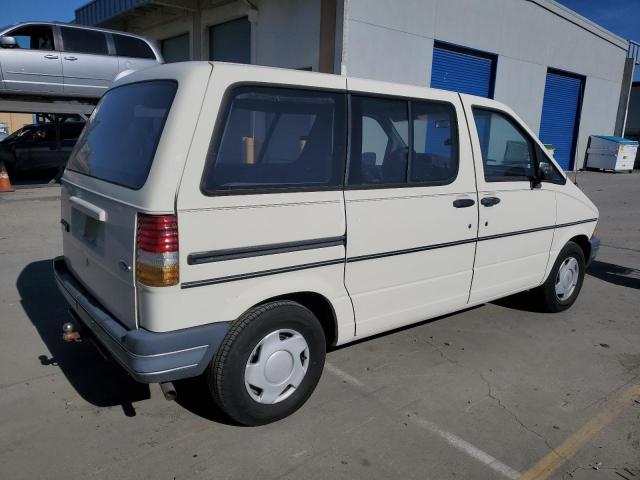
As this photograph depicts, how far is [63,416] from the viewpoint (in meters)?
3.06

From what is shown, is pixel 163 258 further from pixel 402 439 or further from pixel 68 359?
pixel 68 359

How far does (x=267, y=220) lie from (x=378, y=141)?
3.77 ft

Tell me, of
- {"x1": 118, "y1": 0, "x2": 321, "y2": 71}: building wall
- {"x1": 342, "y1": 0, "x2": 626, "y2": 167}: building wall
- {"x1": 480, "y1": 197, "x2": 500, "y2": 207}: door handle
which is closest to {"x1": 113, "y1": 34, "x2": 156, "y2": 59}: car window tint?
{"x1": 118, "y1": 0, "x2": 321, "y2": 71}: building wall

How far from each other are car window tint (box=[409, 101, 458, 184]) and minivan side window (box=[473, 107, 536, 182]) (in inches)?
12.0

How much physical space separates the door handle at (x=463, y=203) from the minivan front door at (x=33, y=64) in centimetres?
1067

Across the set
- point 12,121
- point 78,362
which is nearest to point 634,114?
point 78,362

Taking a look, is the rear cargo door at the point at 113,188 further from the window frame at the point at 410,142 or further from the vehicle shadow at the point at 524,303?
the vehicle shadow at the point at 524,303

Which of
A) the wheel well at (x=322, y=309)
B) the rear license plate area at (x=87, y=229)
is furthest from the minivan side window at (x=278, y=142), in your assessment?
the rear license plate area at (x=87, y=229)

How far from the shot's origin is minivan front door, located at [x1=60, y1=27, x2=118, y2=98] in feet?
37.2

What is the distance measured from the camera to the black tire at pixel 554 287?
4.80 m

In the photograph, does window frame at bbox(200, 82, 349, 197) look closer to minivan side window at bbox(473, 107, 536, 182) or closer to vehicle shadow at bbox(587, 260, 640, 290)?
minivan side window at bbox(473, 107, 536, 182)

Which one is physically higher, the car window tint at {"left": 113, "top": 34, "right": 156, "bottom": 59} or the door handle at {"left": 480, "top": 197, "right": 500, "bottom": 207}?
the car window tint at {"left": 113, "top": 34, "right": 156, "bottom": 59}

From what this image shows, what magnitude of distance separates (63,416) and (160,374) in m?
1.02

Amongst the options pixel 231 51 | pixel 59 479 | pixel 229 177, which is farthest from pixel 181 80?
pixel 231 51
